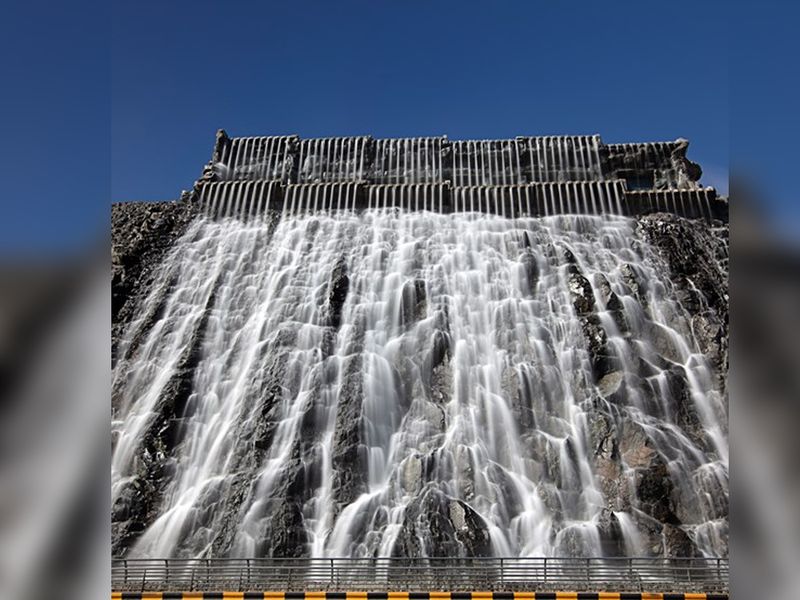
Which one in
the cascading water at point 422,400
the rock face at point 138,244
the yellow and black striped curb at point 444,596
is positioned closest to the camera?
the yellow and black striped curb at point 444,596

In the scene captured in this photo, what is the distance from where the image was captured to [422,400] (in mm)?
26516

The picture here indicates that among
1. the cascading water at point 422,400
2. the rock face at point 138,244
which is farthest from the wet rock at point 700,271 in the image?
the rock face at point 138,244

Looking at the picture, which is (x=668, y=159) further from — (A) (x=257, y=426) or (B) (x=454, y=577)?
(B) (x=454, y=577)

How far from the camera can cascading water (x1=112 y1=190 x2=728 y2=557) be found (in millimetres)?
21484

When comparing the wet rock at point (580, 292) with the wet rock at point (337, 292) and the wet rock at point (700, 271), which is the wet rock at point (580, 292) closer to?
the wet rock at point (700, 271)

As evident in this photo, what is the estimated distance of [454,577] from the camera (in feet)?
52.9

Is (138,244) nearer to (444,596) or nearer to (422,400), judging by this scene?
(422,400)

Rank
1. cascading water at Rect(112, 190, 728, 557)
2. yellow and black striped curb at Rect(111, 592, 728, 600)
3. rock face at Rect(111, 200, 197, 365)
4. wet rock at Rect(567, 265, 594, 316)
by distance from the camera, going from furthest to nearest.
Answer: rock face at Rect(111, 200, 197, 365) → wet rock at Rect(567, 265, 594, 316) → cascading water at Rect(112, 190, 728, 557) → yellow and black striped curb at Rect(111, 592, 728, 600)

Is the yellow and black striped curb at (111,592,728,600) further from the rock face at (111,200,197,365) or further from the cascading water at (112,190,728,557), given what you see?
the rock face at (111,200,197,365)

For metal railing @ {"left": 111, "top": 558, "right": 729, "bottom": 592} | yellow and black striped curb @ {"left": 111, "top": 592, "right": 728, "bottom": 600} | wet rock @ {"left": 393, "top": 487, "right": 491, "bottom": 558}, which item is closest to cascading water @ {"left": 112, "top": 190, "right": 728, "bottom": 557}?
wet rock @ {"left": 393, "top": 487, "right": 491, "bottom": 558}

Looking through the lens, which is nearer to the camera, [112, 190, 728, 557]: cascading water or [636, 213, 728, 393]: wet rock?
[112, 190, 728, 557]: cascading water

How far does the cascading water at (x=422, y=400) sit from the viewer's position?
2148cm

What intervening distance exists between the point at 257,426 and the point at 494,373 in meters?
9.94

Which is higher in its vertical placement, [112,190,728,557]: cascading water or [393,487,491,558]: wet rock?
[112,190,728,557]: cascading water
